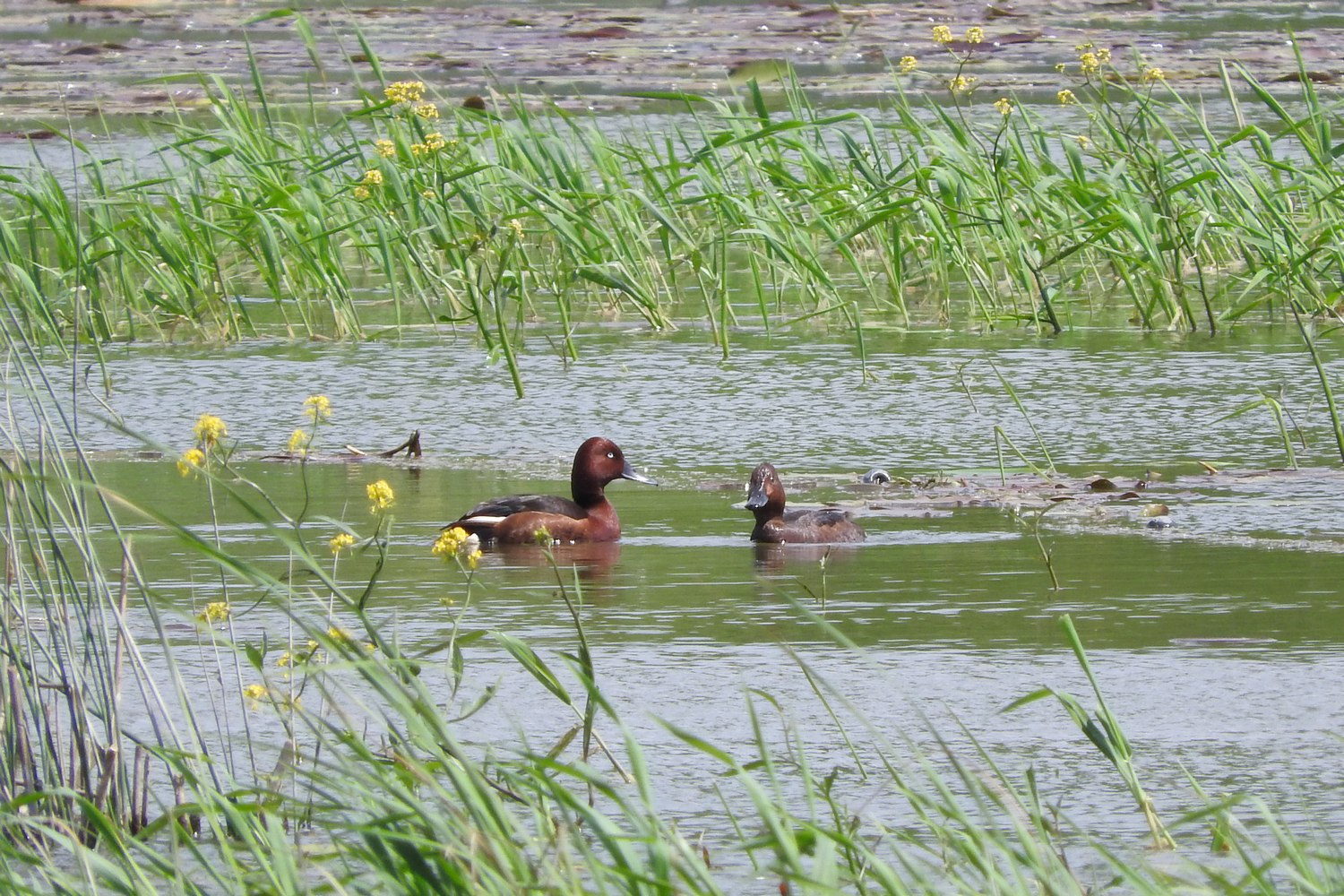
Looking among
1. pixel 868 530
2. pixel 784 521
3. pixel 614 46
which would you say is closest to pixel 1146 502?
pixel 868 530

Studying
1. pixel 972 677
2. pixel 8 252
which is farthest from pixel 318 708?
pixel 8 252

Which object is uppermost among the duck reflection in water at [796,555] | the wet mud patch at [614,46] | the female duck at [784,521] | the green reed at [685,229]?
the wet mud patch at [614,46]

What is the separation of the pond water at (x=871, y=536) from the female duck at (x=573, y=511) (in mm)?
79

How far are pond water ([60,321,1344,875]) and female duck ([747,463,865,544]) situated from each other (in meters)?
0.06

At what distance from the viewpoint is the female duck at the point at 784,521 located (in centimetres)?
529

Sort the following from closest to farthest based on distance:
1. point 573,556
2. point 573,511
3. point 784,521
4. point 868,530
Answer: point 573,556 → point 784,521 → point 868,530 → point 573,511

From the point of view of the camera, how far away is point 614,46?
65.3 feet

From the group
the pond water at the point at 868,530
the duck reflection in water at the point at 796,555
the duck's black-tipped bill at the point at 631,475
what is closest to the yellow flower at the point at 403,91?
the pond water at the point at 868,530

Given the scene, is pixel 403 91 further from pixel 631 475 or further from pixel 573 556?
pixel 573 556

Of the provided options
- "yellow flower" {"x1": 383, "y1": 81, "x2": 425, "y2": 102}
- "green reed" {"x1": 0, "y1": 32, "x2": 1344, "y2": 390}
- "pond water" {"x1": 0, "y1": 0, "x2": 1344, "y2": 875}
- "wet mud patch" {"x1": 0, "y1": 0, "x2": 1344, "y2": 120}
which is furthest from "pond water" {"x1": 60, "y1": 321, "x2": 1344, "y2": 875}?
"wet mud patch" {"x1": 0, "y1": 0, "x2": 1344, "y2": 120}

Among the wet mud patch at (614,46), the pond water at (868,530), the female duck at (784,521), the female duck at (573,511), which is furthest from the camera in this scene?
the wet mud patch at (614,46)

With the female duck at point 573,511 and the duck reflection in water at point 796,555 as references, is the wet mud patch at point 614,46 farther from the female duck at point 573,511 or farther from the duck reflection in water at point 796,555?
the duck reflection in water at point 796,555

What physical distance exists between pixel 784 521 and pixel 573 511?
624 mm

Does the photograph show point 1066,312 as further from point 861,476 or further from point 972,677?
point 972,677
